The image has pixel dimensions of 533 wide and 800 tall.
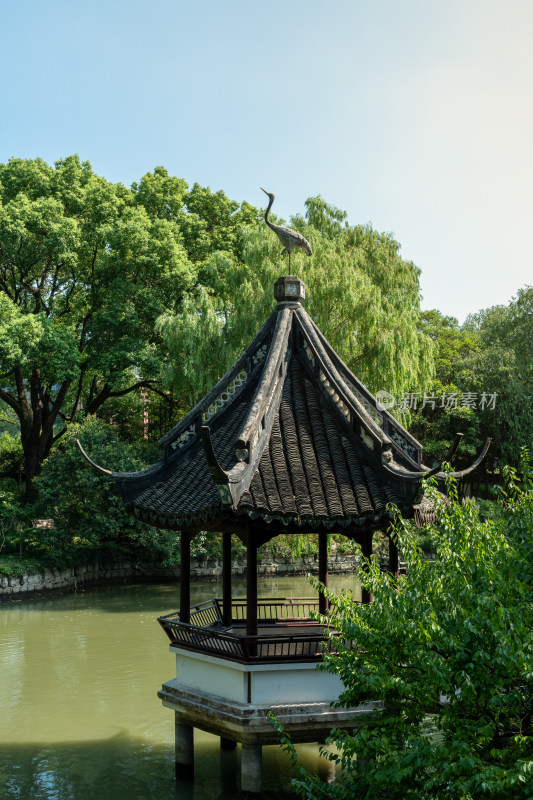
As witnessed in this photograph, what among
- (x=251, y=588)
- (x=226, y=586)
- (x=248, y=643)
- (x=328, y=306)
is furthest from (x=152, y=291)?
(x=248, y=643)

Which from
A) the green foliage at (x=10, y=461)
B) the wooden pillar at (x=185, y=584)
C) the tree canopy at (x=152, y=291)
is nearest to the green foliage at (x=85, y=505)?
the tree canopy at (x=152, y=291)

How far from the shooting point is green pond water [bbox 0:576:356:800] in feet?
30.2

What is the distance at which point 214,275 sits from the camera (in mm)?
23516

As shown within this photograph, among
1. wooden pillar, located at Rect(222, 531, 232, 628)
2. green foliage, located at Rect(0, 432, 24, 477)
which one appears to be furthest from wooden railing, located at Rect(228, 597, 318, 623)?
green foliage, located at Rect(0, 432, 24, 477)

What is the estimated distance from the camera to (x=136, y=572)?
85.3ft

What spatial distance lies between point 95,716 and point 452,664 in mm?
8617

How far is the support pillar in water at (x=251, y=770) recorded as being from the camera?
308 inches

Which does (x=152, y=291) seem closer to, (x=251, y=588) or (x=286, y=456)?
(x=286, y=456)

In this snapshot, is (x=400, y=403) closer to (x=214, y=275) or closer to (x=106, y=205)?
(x=214, y=275)

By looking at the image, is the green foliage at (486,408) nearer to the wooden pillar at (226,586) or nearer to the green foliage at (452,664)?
the wooden pillar at (226,586)

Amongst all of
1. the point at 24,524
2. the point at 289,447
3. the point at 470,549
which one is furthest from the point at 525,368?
the point at 470,549

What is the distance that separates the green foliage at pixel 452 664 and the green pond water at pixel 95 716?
12.4ft

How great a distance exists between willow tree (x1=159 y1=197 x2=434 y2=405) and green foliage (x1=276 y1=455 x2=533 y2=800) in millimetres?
14651

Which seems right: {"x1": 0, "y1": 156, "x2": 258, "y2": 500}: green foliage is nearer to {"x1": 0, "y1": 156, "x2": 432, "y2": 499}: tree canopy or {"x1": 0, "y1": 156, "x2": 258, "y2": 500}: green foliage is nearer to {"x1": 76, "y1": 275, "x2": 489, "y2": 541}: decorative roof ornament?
{"x1": 0, "y1": 156, "x2": 432, "y2": 499}: tree canopy
